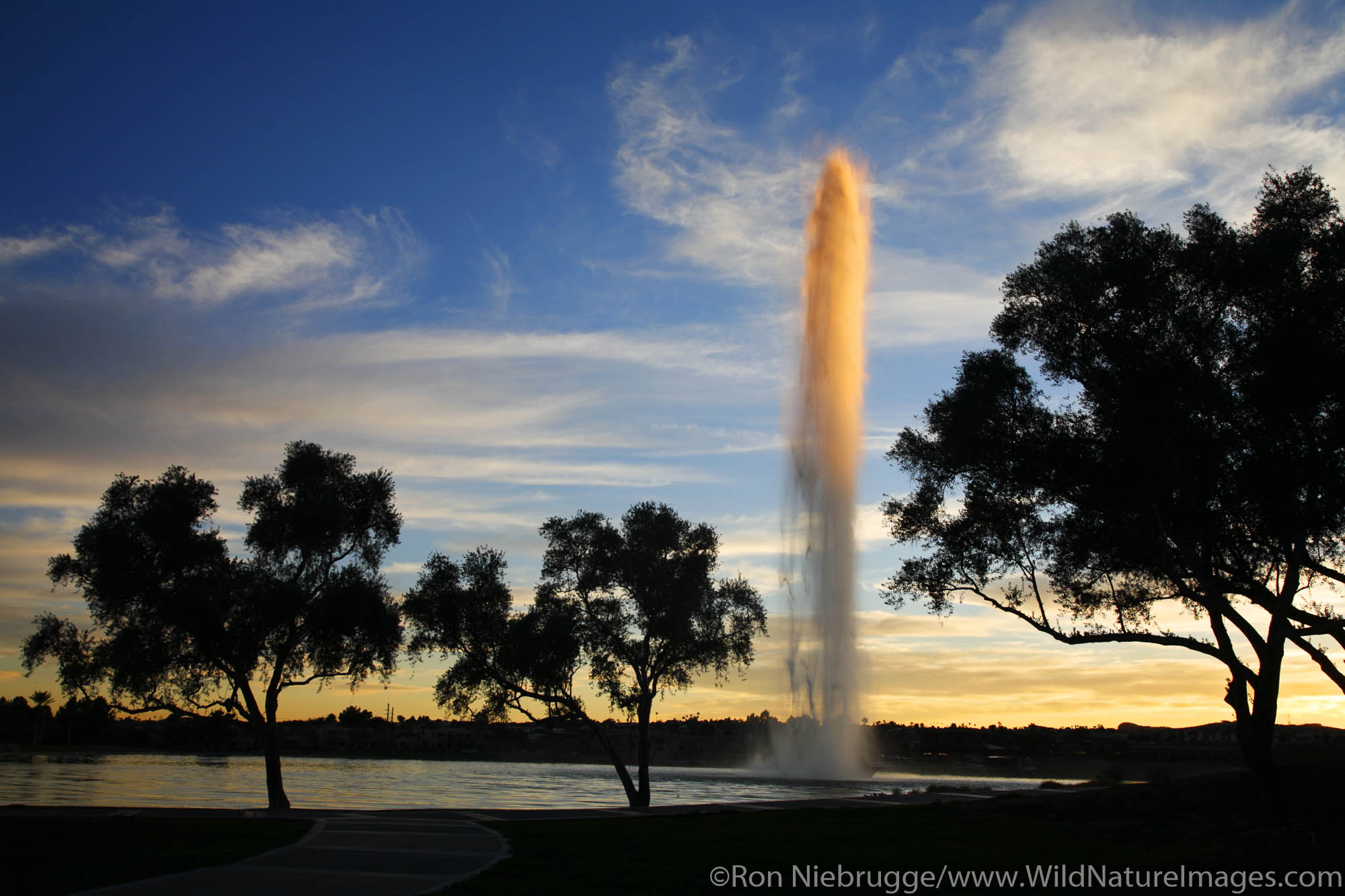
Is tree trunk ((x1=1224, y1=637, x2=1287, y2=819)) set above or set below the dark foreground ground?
above

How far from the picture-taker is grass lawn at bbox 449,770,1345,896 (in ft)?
53.0

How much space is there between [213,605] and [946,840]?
25.0 m

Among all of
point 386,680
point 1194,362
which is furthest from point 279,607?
point 1194,362

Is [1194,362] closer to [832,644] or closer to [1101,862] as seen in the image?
[1101,862]

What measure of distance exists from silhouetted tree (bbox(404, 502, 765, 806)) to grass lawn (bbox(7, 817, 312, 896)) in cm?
1186

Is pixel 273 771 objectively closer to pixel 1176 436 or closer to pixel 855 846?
pixel 855 846

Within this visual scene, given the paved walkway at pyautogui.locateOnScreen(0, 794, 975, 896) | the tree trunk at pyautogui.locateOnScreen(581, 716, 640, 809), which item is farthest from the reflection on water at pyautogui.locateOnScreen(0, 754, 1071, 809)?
the paved walkway at pyautogui.locateOnScreen(0, 794, 975, 896)

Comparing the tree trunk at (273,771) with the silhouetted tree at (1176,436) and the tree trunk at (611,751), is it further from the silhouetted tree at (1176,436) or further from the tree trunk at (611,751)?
the silhouetted tree at (1176,436)

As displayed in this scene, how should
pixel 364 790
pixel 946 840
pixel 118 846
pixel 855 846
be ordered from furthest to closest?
pixel 364 790
pixel 946 840
pixel 855 846
pixel 118 846

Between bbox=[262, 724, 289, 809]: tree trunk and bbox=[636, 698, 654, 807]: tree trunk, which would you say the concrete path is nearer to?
bbox=[262, 724, 289, 809]: tree trunk

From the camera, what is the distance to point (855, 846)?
20203 mm

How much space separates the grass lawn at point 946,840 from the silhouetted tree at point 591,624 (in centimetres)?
896

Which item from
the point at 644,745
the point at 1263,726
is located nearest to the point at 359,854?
the point at 1263,726

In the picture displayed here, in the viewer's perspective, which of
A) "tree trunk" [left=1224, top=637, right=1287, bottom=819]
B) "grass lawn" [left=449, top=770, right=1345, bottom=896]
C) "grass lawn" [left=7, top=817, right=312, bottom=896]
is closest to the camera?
"grass lawn" [left=7, top=817, right=312, bottom=896]
